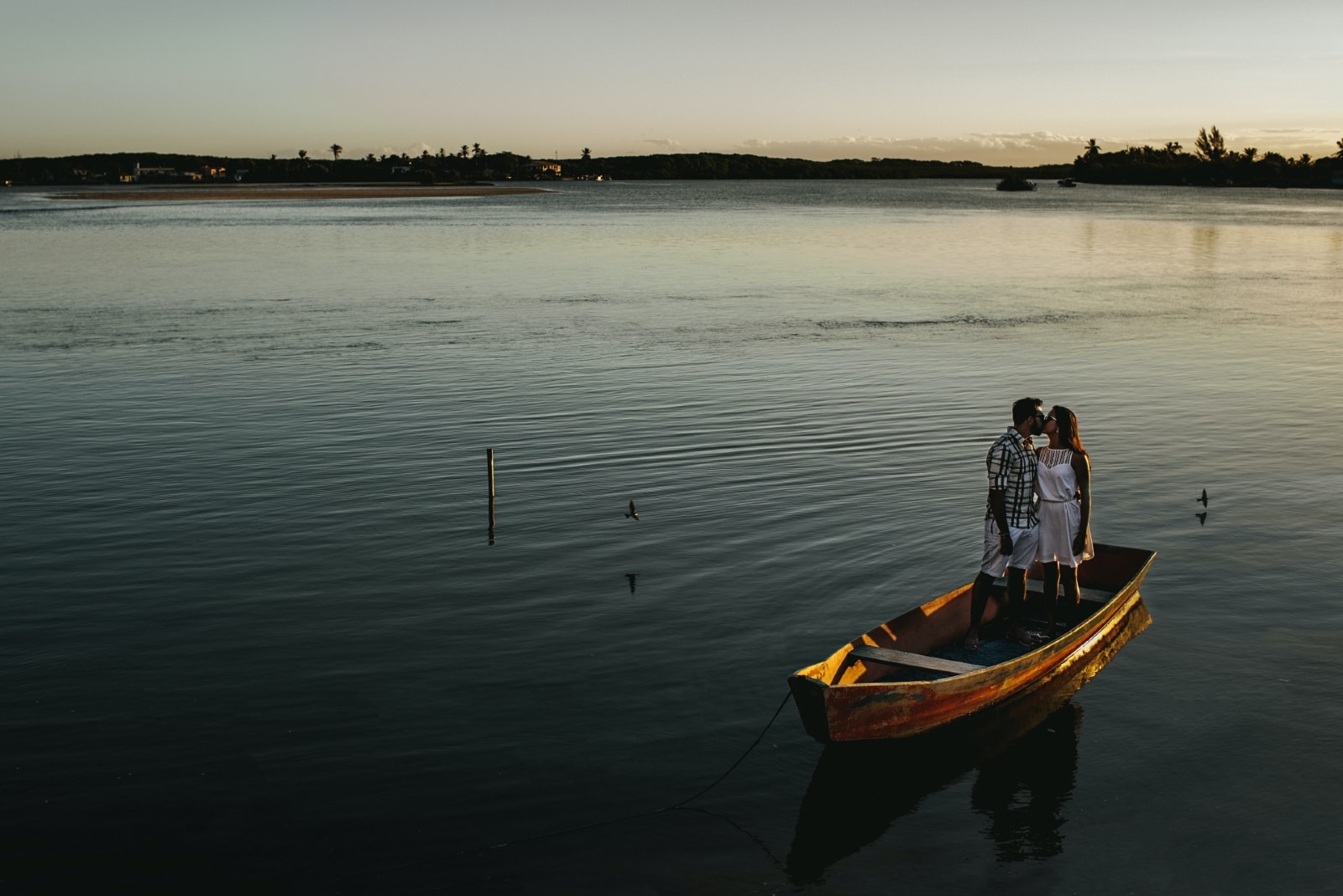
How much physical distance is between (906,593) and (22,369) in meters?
25.0

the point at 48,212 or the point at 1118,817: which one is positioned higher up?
the point at 48,212

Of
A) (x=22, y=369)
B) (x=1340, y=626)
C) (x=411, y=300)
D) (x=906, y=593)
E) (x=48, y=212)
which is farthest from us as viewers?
(x=48, y=212)

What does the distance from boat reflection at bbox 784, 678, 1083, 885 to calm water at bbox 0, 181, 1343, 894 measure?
0.05m

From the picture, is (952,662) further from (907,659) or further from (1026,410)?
(1026,410)

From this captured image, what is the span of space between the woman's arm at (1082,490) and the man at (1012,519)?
1.43ft

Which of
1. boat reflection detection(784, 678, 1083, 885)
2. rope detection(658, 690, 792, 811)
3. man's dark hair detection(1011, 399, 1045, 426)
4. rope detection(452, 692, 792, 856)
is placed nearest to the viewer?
rope detection(452, 692, 792, 856)

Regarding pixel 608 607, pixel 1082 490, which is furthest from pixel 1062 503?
pixel 608 607

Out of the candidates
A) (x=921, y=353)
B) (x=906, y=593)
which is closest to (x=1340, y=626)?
(x=906, y=593)

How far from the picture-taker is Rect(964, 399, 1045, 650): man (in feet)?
36.6

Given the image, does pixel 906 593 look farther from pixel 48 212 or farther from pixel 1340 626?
pixel 48 212

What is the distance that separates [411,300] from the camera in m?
45.3

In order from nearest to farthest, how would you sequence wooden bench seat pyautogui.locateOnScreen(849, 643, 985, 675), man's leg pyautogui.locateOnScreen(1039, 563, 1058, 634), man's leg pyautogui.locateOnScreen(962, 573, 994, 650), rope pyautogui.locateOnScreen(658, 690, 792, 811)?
rope pyautogui.locateOnScreen(658, 690, 792, 811), wooden bench seat pyautogui.locateOnScreen(849, 643, 985, 675), man's leg pyautogui.locateOnScreen(962, 573, 994, 650), man's leg pyautogui.locateOnScreen(1039, 563, 1058, 634)

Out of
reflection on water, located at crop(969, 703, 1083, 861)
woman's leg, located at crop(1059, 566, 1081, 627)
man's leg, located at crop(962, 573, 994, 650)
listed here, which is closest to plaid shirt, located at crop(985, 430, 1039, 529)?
man's leg, located at crop(962, 573, 994, 650)

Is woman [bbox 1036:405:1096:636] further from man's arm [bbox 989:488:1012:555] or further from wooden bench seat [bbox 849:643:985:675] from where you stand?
wooden bench seat [bbox 849:643:985:675]
